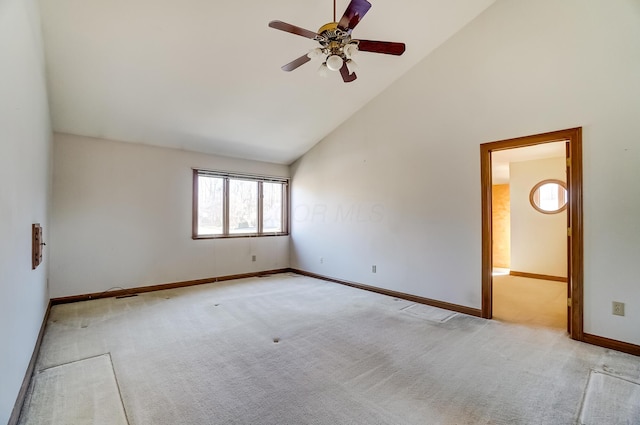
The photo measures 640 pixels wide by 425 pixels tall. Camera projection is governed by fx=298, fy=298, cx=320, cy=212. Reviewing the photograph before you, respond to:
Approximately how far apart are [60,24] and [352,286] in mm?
4853

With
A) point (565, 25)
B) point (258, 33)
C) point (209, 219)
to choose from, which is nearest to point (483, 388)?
point (565, 25)

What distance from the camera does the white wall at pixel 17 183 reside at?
156 cm

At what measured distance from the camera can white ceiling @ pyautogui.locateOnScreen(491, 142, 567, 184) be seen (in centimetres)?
520

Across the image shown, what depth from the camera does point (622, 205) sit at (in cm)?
278

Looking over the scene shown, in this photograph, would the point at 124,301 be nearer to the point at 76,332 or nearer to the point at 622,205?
the point at 76,332

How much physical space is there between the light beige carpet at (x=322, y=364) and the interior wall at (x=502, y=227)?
4859 millimetres

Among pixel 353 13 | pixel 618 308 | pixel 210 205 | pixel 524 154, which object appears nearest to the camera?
pixel 353 13

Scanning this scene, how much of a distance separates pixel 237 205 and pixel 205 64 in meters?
3.01

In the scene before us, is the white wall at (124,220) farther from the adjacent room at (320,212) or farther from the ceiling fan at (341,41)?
the ceiling fan at (341,41)

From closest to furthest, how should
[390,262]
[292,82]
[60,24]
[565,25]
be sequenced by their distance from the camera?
[60,24], [565,25], [292,82], [390,262]

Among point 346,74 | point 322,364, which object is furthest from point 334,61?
point 322,364

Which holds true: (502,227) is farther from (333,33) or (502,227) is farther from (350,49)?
(333,33)

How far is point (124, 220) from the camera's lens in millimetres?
4660

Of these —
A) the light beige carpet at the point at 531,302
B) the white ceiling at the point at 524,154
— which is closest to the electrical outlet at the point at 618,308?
the light beige carpet at the point at 531,302
